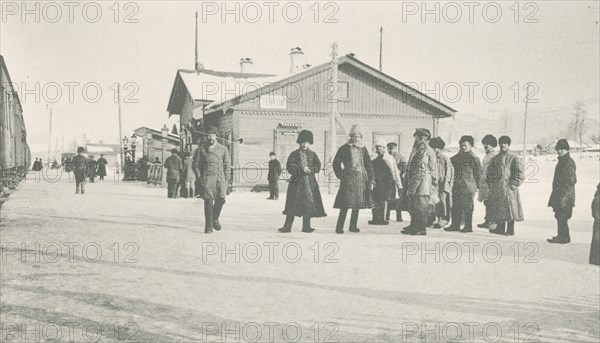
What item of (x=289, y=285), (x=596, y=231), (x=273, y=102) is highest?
(x=273, y=102)

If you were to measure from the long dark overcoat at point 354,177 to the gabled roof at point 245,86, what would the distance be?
11.3 meters

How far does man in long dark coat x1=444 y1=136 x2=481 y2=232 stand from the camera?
9711 mm

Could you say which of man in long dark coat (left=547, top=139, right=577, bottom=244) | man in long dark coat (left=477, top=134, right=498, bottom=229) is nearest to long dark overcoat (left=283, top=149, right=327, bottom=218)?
man in long dark coat (left=477, top=134, right=498, bottom=229)

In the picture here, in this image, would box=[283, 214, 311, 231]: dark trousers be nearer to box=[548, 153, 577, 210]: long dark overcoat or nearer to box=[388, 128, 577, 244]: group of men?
box=[388, 128, 577, 244]: group of men

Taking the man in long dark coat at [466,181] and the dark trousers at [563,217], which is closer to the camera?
the dark trousers at [563,217]

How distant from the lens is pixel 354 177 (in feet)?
30.1

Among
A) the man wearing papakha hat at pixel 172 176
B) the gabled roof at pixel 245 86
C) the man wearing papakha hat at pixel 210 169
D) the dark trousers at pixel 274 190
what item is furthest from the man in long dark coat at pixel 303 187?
the gabled roof at pixel 245 86

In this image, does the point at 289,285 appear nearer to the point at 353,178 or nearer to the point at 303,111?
the point at 353,178

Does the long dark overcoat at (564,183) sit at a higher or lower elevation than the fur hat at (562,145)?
lower

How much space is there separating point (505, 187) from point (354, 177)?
264 centimetres

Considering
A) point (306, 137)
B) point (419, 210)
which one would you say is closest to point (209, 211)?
point (306, 137)

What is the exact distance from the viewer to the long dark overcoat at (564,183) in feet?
25.9

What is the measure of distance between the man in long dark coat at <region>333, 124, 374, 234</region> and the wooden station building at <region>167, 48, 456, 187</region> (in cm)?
1054

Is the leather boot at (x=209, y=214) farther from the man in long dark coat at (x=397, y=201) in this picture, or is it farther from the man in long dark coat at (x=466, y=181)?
the man in long dark coat at (x=466, y=181)
